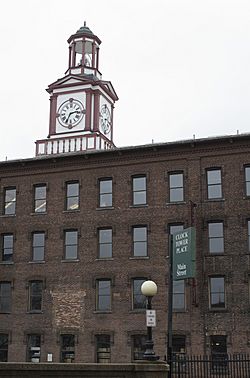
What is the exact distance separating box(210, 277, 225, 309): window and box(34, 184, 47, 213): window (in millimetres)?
12310

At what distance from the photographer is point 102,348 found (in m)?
37.1

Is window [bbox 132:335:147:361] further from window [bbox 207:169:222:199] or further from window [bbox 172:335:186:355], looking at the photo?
window [bbox 207:169:222:199]

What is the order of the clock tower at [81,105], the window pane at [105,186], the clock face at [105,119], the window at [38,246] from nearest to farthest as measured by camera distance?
the window pane at [105,186]
the window at [38,246]
the clock tower at [81,105]
the clock face at [105,119]

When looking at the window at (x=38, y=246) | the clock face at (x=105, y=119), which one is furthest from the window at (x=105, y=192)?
the clock face at (x=105, y=119)

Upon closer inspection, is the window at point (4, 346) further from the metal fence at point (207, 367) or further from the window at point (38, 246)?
the metal fence at point (207, 367)

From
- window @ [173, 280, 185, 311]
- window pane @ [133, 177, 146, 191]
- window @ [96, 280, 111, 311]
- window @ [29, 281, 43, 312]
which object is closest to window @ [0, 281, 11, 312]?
window @ [29, 281, 43, 312]

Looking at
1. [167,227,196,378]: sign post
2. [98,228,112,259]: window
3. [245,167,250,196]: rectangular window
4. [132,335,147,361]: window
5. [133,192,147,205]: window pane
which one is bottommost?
[132,335,147,361]: window

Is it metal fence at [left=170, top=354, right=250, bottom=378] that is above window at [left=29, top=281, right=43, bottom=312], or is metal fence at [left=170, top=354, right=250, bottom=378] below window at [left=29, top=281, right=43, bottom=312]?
below

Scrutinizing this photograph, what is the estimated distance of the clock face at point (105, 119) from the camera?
52797 millimetres

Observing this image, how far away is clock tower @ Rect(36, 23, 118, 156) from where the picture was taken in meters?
50.4

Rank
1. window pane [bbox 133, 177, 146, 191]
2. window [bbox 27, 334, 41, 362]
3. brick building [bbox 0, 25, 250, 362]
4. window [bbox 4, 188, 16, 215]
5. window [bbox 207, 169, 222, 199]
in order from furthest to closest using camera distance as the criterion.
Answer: window [bbox 4, 188, 16, 215]
window pane [bbox 133, 177, 146, 191]
window [bbox 27, 334, 41, 362]
window [bbox 207, 169, 222, 199]
brick building [bbox 0, 25, 250, 362]

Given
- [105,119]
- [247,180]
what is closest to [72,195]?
[247,180]

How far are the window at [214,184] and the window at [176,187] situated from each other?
169cm

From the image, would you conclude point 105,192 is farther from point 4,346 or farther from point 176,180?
point 4,346
